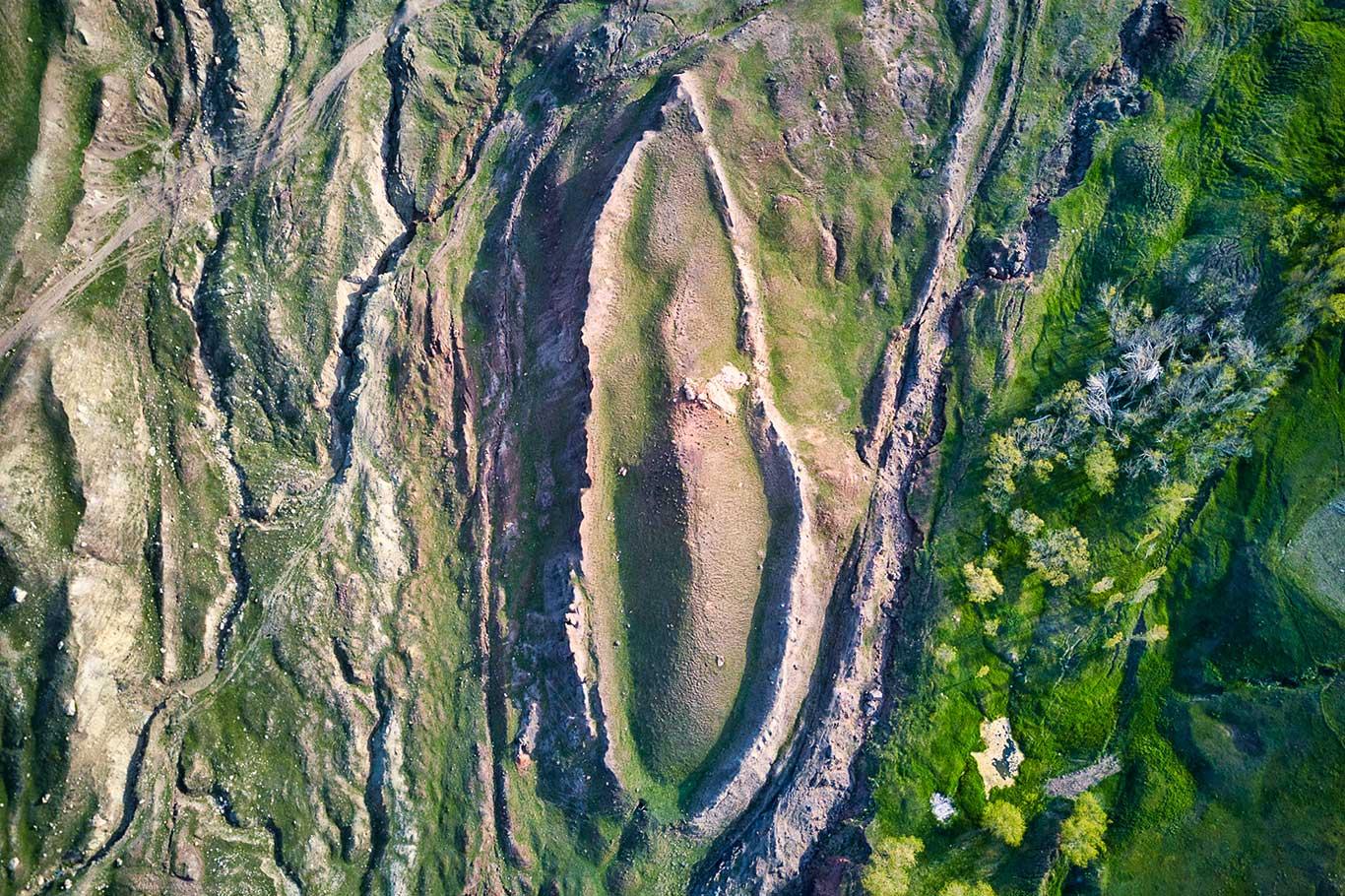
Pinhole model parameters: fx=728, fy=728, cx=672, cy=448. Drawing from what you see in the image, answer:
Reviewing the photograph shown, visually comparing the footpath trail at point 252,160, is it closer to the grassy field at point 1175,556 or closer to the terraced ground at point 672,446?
the terraced ground at point 672,446

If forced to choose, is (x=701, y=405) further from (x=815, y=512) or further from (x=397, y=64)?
(x=397, y=64)

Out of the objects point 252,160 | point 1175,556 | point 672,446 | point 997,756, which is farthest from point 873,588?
point 252,160

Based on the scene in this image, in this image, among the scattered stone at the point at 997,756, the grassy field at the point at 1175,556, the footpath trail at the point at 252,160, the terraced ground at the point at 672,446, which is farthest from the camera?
the footpath trail at the point at 252,160

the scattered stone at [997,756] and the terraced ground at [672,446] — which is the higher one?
the terraced ground at [672,446]

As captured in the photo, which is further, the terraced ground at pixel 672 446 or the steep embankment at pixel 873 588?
the steep embankment at pixel 873 588

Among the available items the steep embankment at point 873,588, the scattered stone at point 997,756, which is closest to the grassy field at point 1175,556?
the scattered stone at point 997,756

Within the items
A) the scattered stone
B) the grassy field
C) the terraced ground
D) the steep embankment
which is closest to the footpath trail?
the terraced ground

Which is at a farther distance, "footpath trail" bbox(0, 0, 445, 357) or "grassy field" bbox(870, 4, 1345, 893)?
"footpath trail" bbox(0, 0, 445, 357)

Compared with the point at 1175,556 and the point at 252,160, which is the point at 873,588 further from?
the point at 252,160

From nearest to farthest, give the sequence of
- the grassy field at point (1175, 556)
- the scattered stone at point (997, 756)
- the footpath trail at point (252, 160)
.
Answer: the grassy field at point (1175, 556) < the scattered stone at point (997, 756) < the footpath trail at point (252, 160)

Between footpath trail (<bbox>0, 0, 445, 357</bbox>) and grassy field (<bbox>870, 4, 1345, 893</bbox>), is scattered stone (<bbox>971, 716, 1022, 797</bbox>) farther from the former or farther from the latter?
footpath trail (<bbox>0, 0, 445, 357</bbox>)
